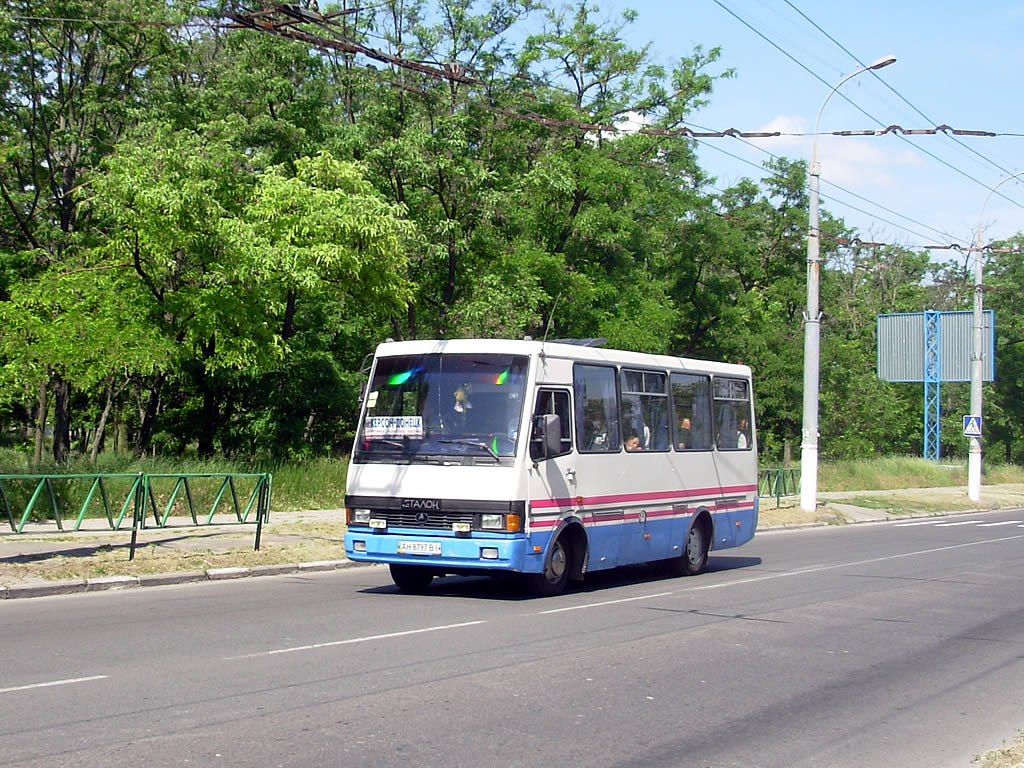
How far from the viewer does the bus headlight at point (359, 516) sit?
13125 mm

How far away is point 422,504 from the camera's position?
12.7 meters

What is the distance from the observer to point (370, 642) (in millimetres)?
9922

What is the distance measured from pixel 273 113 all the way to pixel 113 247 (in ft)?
34.7

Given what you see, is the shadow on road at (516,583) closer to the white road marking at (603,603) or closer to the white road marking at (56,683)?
the white road marking at (603,603)

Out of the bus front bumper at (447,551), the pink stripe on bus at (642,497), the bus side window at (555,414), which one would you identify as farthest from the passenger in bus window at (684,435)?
the bus front bumper at (447,551)

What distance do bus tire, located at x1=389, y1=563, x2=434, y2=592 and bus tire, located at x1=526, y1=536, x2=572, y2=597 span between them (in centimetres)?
137

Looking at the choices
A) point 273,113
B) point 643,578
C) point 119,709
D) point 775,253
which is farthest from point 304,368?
point 775,253

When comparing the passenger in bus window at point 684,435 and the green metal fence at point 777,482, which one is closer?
the passenger in bus window at point 684,435

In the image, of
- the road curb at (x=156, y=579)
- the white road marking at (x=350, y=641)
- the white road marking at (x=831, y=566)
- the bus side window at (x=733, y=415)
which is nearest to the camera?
the white road marking at (x=350, y=641)

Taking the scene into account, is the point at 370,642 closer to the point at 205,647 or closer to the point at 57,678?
the point at 205,647

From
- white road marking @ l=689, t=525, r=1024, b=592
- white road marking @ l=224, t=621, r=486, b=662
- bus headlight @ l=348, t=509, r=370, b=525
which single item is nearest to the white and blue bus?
bus headlight @ l=348, t=509, r=370, b=525

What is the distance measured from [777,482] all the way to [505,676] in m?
24.9

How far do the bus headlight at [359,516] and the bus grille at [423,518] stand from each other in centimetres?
19

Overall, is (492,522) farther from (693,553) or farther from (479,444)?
(693,553)
